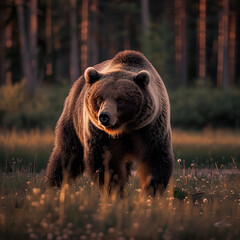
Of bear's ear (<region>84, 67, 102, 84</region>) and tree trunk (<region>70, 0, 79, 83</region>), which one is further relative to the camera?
tree trunk (<region>70, 0, 79, 83</region>)

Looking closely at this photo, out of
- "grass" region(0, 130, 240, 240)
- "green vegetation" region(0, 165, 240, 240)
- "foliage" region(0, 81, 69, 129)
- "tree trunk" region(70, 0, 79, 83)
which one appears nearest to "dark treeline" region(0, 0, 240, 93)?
"tree trunk" region(70, 0, 79, 83)

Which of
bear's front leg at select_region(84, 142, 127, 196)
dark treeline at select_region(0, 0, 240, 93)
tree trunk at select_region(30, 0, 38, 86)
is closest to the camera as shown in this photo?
bear's front leg at select_region(84, 142, 127, 196)

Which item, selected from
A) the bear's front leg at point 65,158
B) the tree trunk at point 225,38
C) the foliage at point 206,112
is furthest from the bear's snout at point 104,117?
the tree trunk at point 225,38

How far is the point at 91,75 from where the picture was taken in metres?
5.64

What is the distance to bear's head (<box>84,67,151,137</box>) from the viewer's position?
208 inches

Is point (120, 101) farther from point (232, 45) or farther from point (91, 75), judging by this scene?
point (232, 45)

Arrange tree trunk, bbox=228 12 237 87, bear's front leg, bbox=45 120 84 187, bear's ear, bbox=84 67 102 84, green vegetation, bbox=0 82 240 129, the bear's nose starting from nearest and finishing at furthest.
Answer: the bear's nose
bear's ear, bbox=84 67 102 84
bear's front leg, bbox=45 120 84 187
green vegetation, bbox=0 82 240 129
tree trunk, bbox=228 12 237 87

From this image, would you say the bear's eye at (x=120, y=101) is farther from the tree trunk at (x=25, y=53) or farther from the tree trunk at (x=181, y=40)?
the tree trunk at (x=181, y=40)

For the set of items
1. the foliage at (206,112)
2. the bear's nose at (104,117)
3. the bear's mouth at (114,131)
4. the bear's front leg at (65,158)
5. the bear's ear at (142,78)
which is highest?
the bear's ear at (142,78)

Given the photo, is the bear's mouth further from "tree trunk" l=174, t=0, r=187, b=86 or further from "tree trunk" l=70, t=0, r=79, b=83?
"tree trunk" l=174, t=0, r=187, b=86

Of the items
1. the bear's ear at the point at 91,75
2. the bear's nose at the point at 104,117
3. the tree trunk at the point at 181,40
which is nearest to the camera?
the bear's nose at the point at 104,117

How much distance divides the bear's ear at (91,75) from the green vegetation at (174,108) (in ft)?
39.7

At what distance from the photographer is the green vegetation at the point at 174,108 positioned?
18.2 m

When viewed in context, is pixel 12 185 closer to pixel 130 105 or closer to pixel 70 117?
pixel 70 117
